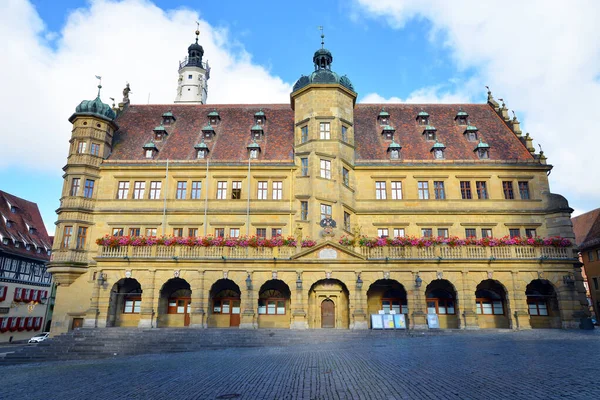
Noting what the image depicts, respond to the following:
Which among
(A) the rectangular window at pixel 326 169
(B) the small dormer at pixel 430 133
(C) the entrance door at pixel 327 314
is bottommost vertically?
(C) the entrance door at pixel 327 314

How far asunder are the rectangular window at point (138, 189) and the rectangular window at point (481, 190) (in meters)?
30.4

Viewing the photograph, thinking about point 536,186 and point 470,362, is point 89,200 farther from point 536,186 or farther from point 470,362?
point 536,186

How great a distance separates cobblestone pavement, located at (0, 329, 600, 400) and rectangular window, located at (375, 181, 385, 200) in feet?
59.6

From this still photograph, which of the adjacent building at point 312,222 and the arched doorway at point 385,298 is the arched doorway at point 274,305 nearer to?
the adjacent building at point 312,222

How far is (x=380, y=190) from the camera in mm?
37500

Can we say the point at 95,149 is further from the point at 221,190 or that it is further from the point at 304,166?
the point at 304,166

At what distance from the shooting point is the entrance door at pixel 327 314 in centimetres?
3198

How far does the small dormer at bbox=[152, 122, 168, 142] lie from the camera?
41.2 metres

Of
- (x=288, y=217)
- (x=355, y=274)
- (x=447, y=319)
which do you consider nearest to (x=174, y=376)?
(x=355, y=274)

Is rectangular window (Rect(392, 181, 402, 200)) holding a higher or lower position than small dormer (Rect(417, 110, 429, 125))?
lower

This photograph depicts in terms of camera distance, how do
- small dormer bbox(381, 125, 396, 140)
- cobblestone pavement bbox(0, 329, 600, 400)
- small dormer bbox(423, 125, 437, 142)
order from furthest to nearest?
small dormer bbox(381, 125, 396, 140)
small dormer bbox(423, 125, 437, 142)
cobblestone pavement bbox(0, 329, 600, 400)

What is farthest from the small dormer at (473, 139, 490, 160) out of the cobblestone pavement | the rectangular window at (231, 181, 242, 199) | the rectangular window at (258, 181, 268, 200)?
the rectangular window at (231, 181, 242, 199)

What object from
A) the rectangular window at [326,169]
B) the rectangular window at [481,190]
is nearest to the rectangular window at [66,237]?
the rectangular window at [326,169]

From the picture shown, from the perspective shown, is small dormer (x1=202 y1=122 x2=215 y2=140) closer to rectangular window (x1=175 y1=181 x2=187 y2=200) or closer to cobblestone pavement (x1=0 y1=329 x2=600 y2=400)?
rectangular window (x1=175 y1=181 x2=187 y2=200)
